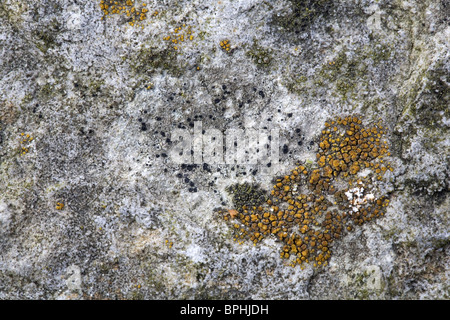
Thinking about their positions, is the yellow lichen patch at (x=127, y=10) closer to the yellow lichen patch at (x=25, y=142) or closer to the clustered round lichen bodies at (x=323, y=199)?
the yellow lichen patch at (x=25, y=142)

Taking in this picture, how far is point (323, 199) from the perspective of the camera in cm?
646

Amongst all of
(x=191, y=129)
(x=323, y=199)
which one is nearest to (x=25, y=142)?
(x=191, y=129)

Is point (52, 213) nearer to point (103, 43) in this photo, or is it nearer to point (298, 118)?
point (103, 43)

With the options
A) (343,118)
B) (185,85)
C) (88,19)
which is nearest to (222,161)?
(185,85)

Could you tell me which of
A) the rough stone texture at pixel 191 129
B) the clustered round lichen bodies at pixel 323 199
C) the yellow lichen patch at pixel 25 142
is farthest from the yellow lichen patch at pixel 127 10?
the clustered round lichen bodies at pixel 323 199

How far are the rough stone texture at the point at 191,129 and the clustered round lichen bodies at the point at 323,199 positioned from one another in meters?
0.19

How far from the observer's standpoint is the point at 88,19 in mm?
6895

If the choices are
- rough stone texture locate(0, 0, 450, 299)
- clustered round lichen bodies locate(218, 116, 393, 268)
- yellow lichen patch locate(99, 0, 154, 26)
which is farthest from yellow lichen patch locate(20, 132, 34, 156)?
clustered round lichen bodies locate(218, 116, 393, 268)

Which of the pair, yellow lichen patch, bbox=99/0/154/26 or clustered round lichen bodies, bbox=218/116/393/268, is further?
yellow lichen patch, bbox=99/0/154/26

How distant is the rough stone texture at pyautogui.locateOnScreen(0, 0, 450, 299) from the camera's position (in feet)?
20.6

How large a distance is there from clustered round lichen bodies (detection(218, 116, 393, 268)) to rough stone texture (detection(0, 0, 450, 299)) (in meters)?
0.19

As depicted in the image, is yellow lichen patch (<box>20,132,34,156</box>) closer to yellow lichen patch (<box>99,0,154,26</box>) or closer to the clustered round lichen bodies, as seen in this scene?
yellow lichen patch (<box>99,0,154,26</box>)

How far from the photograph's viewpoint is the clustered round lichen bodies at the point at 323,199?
20.9ft

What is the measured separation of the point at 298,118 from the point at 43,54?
484cm
